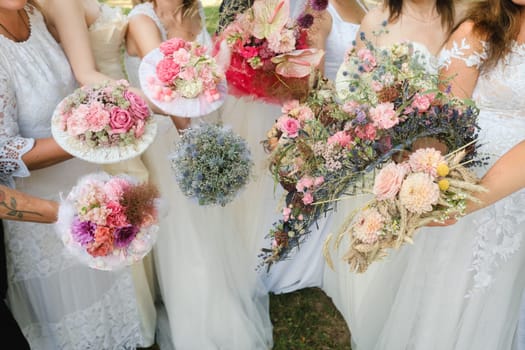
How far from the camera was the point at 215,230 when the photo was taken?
275 centimetres

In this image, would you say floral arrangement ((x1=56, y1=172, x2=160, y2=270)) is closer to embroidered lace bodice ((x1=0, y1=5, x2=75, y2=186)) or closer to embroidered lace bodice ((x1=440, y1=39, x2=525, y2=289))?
embroidered lace bodice ((x1=0, y1=5, x2=75, y2=186))

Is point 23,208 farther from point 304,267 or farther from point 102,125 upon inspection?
point 304,267

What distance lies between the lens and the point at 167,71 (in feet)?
6.35

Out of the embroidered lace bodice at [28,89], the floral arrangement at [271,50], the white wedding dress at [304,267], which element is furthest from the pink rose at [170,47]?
the white wedding dress at [304,267]

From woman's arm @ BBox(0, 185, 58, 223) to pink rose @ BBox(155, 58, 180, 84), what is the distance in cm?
66

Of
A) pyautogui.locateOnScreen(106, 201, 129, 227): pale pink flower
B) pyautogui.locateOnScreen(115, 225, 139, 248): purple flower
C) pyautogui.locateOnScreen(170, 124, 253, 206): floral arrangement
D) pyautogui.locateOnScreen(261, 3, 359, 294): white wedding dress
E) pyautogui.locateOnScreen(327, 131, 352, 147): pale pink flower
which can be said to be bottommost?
pyautogui.locateOnScreen(261, 3, 359, 294): white wedding dress

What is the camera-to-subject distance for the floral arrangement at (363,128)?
62.6 inches

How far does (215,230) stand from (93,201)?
3.77 ft

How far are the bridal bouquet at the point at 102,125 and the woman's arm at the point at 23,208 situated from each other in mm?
A: 265

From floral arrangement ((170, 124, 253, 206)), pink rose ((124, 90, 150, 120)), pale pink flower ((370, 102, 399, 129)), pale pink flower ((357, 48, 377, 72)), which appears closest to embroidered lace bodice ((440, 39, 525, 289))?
pale pink flower ((357, 48, 377, 72))

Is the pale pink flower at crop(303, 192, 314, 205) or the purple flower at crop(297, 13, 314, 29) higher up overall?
the purple flower at crop(297, 13, 314, 29)

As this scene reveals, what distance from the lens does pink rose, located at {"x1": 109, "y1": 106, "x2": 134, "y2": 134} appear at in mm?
1763

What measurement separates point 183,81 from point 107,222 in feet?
2.19

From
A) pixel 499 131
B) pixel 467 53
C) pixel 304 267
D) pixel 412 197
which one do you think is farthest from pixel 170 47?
pixel 304 267
